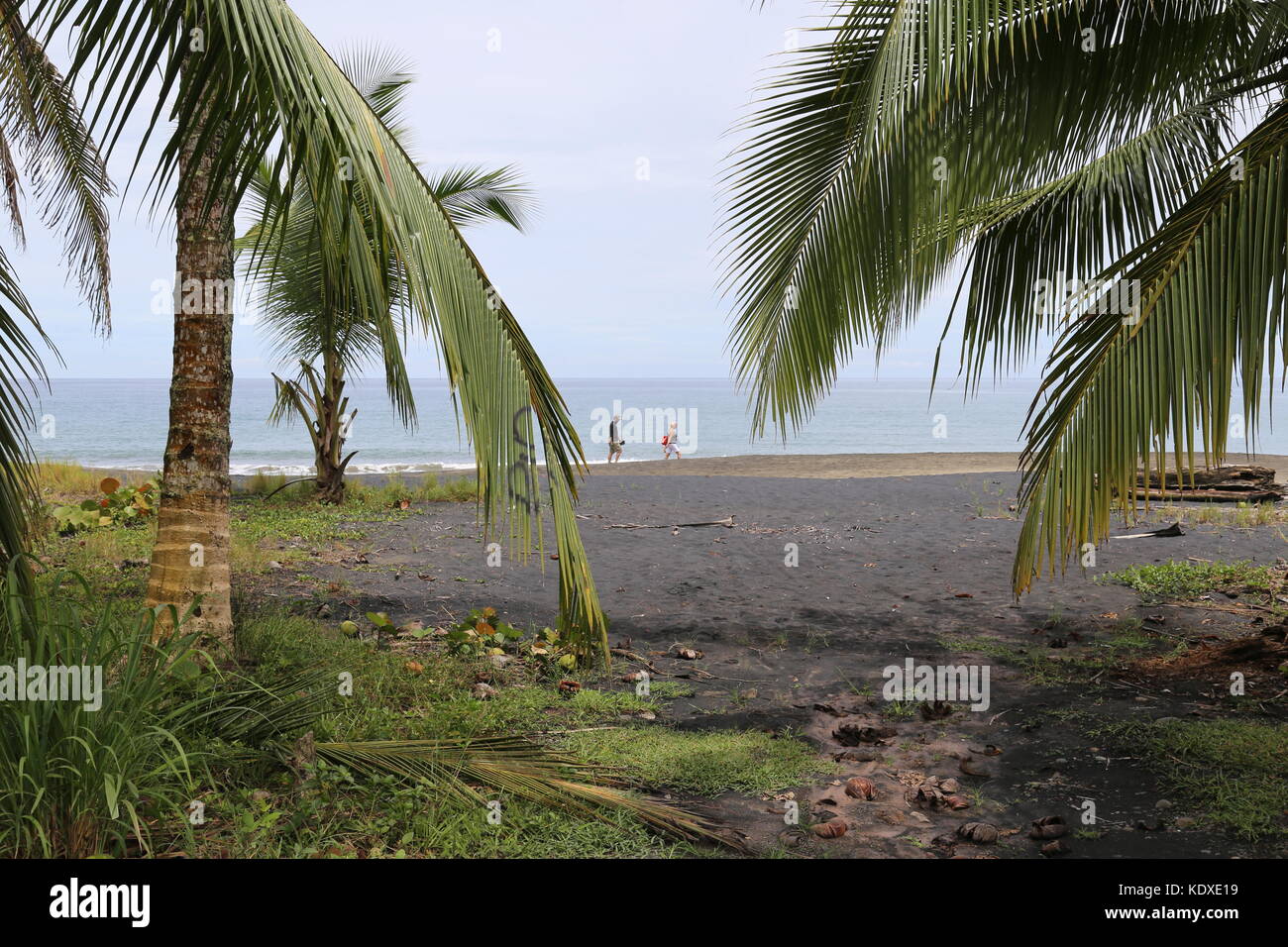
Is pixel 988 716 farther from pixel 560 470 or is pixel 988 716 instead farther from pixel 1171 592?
pixel 1171 592

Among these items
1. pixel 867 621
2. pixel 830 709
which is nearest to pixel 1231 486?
pixel 867 621

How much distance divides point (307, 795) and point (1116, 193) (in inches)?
217

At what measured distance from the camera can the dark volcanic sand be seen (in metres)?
3.74

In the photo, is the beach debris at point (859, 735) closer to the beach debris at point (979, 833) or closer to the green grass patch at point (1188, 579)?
the beach debris at point (979, 833)

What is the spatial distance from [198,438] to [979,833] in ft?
12.7

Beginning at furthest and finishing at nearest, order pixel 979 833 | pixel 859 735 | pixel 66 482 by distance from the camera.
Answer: pixel 66 482 < pixel 859 735 < pixel 979 833

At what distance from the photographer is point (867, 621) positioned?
6.89 meters

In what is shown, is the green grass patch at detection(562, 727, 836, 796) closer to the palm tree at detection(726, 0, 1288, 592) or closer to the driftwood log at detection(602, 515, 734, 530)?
the palm tree at detection(726, 0, 1288, 592)

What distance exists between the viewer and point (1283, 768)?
4008 millimetres

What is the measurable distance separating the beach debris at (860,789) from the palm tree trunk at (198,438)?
298cm

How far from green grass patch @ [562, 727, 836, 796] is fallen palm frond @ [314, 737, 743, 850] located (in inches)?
11.3

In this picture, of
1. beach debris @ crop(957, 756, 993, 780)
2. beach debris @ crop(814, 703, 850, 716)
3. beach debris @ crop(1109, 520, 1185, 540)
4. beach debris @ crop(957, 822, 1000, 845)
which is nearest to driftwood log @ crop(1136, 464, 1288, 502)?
beach debris @ crop(1109, 520, 1185, 540)

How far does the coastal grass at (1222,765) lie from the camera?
3543mm

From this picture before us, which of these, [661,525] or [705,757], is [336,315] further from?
[705,757]
